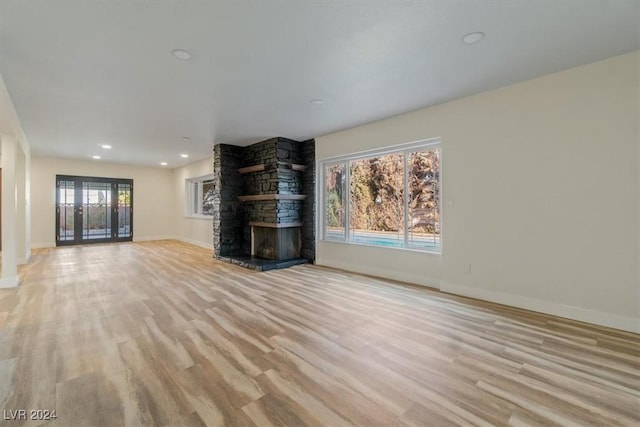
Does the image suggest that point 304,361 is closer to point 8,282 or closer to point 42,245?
point 8,282

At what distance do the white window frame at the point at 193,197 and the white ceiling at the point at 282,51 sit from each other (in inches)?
178

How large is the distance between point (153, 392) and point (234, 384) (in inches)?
19.1

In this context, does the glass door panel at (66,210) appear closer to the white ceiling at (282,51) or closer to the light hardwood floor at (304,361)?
the white ceiling at (282,51)

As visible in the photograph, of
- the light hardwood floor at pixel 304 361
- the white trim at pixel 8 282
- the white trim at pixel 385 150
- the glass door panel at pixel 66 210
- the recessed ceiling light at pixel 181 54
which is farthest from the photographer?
the glass door panel at pixel 66 210

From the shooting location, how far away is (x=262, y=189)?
5.95 metres

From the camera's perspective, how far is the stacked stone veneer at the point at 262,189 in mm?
5590

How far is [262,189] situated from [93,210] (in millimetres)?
6207

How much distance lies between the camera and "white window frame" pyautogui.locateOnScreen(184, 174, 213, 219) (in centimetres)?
872

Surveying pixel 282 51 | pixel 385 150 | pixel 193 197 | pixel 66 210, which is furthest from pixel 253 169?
pixel 66 210

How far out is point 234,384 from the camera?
5.99 feet

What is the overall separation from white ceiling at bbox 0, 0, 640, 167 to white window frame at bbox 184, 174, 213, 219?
4.52m

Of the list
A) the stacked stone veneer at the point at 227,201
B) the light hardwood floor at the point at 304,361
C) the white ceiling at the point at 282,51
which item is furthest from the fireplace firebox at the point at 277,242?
Answer: the white ceiling at the point at 282,51

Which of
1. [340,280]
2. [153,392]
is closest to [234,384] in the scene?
[153,392]

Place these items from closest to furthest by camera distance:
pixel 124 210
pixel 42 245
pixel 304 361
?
pixel 304 361, pixel 42 245, pixel 124 210
